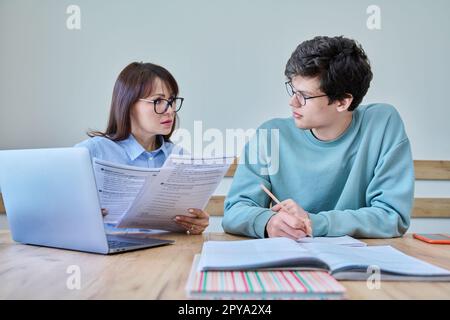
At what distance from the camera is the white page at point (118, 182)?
0.93m

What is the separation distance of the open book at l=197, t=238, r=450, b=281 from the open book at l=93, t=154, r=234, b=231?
0.84ft

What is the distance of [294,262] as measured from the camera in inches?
25.0

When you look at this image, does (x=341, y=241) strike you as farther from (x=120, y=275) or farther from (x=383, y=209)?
(x=120, y=275)

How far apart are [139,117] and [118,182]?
2.31 ft

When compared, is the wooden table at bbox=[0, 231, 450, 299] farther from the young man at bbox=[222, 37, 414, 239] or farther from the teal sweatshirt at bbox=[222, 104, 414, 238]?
the young man at bbox=[222, 37, 414, 239]

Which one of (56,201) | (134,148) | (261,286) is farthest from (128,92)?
(261,286)

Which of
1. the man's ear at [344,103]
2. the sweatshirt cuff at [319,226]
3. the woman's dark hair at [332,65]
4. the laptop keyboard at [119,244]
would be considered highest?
the woman's dark hair at [332,65]

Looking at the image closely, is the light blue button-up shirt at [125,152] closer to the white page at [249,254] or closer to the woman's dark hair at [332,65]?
the woman's dark hair at [332,65]

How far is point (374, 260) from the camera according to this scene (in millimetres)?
698

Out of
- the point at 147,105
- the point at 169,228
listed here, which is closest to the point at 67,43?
the point at 147,105

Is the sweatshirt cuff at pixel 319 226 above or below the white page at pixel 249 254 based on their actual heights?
below

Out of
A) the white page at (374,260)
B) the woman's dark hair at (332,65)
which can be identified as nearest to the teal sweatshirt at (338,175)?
the woman's dark hair at (332,65)

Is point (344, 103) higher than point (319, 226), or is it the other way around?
point (344, 103)

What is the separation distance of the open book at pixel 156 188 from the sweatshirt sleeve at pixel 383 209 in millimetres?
279
